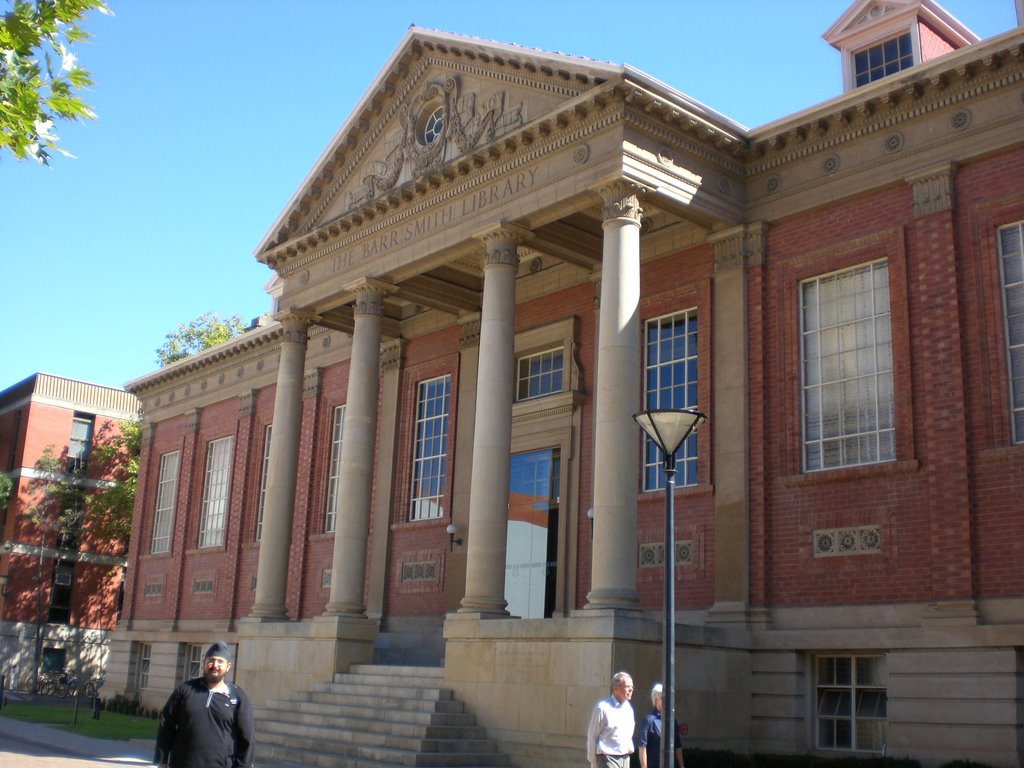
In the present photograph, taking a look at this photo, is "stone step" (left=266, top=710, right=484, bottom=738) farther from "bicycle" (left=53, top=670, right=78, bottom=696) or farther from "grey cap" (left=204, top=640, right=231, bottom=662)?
"bicycle" (left=53, top=670, right=78, bottom=696)

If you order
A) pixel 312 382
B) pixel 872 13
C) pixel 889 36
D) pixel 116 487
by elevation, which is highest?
pixel 872 13

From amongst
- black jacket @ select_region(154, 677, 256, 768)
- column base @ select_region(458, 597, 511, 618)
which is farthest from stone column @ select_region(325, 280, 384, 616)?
black jacket @ select_region(154, 677, 256, 768)

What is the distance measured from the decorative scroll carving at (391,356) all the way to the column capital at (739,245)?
33.7ft

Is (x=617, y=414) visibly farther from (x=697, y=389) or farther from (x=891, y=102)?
(x=891, y=102)

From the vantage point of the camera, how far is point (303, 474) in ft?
100

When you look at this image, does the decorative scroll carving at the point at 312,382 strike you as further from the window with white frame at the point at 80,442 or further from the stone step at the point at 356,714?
the window with white frame at the point at 80,442

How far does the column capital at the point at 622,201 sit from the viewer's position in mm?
18250

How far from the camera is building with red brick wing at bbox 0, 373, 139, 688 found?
155ft

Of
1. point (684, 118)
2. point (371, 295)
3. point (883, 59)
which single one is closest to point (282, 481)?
point (371, 295)

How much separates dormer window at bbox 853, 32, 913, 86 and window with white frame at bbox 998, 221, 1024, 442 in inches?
189

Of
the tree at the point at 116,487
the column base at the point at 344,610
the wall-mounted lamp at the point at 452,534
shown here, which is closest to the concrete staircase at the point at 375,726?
the column base at the point at 344,610

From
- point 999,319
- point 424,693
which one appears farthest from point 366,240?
point 999,319

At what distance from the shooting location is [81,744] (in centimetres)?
2194

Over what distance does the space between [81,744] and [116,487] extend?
28.9 metres
